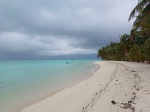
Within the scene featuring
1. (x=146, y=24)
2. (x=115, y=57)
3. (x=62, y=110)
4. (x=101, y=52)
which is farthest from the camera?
(x=101, y=52)

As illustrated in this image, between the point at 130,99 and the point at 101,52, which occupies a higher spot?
the point at 101,52

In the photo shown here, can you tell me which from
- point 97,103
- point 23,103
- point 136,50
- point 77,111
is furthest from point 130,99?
point 136,50

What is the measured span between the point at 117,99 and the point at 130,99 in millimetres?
400

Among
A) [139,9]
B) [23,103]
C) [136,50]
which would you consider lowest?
[23,103]

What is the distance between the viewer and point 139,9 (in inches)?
636

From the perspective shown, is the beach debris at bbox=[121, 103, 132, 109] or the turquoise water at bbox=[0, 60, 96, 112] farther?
the turquoise water at bbox=[0, 60, 96, 112]

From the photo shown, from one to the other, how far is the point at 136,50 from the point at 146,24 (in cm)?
1677

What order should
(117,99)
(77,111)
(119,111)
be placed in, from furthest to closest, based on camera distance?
(117,99), (77,111), (119,111)

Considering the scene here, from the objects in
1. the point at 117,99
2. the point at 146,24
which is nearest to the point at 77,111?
the point at 117,99

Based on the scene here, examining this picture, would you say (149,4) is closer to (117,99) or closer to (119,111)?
(117,99)

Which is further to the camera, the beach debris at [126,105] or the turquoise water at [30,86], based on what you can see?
the turquoise water at [30,86]

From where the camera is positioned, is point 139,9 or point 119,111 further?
point 139,9

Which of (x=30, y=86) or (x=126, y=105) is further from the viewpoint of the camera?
(x=30, y=86)

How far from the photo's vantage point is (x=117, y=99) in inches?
232
